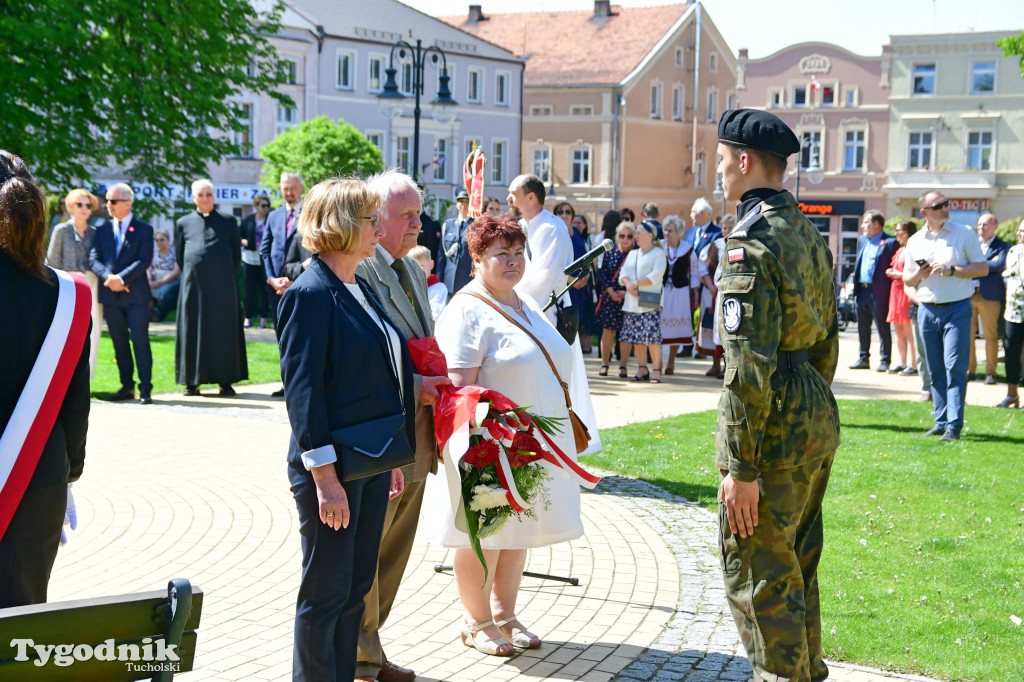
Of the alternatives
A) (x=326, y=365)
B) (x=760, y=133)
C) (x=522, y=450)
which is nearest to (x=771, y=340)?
(x=760, y=133)

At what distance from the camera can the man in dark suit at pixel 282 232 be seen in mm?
12453

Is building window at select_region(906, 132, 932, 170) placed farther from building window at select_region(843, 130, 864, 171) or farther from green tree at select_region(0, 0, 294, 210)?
green tree at select_region(0, 0, 294, 210)

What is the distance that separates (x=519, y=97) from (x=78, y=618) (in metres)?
65.2

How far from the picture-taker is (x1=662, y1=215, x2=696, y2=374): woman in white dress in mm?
15617

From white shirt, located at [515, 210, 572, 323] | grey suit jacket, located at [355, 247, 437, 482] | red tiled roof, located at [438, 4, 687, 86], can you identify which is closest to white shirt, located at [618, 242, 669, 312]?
white shirt, located at [515, 210, 572, 323]

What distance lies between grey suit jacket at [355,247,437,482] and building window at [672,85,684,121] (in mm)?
67851

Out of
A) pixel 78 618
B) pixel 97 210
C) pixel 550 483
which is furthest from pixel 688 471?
pixel 97 210

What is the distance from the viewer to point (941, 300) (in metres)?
10.7

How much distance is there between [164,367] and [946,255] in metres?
9.71

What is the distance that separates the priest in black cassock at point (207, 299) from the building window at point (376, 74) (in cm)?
4791

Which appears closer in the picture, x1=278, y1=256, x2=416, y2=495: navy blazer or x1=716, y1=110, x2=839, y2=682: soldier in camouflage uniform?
x1=278, y1=256, x2=416, y2=495: navy blazer

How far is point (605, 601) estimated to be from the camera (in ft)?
19.8

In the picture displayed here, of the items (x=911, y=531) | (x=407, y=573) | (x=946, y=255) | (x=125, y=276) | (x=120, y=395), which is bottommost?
(x=407, y=573)

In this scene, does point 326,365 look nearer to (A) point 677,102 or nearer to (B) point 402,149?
(B) point 402,149
